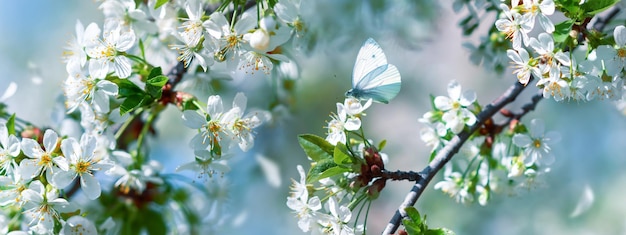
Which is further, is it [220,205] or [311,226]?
[220,205]

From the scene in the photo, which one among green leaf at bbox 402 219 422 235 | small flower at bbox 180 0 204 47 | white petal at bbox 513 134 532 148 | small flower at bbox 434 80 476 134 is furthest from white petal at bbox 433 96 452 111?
small flower at bbox 180 0 204 47

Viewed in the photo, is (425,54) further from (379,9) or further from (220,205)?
(220,205)

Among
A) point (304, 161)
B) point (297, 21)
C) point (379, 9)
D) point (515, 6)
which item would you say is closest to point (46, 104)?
point (304, 161)

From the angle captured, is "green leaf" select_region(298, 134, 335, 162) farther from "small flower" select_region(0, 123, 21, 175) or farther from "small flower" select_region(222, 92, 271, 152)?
"small flower" select_region(0, 123, 21, 175)

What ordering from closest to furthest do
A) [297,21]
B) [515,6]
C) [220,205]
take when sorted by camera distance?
[515,6]
[297,21]
[220,205]

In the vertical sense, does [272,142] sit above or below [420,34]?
below

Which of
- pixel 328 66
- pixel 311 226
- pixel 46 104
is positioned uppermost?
pixel 328 66
